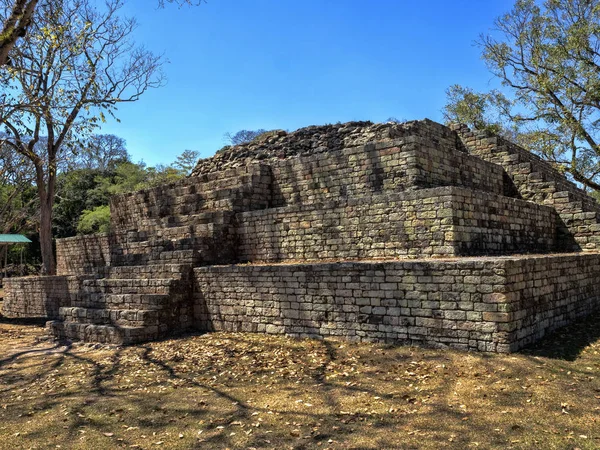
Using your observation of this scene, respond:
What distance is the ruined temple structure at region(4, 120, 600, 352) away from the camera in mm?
7398

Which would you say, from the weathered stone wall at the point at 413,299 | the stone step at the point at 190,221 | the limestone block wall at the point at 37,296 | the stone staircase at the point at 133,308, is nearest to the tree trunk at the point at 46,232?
the limestone block wall at the point at 37,296

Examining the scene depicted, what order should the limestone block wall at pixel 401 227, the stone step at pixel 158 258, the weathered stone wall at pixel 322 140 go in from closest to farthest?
the limestone block wall at pixel 401 227 → the stone step at pixel 158 258 → the weathered stone wall at pixel 322 140

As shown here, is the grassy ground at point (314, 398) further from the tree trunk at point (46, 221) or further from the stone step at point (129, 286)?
the tree trunk at point (46, 221)

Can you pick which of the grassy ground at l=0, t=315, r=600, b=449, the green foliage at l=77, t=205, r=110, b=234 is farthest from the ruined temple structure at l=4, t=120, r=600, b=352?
the green foliage at l=77, t=205, r=110, b=234

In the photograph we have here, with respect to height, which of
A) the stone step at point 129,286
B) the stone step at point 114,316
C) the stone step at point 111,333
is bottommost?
the stone step at point 111,333

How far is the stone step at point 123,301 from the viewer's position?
1020 centimetres

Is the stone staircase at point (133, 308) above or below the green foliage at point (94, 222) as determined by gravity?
below

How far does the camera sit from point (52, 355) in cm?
957

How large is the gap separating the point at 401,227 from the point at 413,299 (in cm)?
275

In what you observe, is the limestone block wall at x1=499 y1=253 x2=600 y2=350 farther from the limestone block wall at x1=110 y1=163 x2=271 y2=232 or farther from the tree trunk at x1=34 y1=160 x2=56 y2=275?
the tree trunk at x1=34 y1=160 x2=56 y2=275

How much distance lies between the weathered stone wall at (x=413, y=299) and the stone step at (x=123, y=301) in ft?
3.08

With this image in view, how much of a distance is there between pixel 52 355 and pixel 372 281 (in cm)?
666

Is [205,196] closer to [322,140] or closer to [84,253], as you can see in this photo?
[322,140]

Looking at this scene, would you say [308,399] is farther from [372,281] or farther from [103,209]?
[103,209]
